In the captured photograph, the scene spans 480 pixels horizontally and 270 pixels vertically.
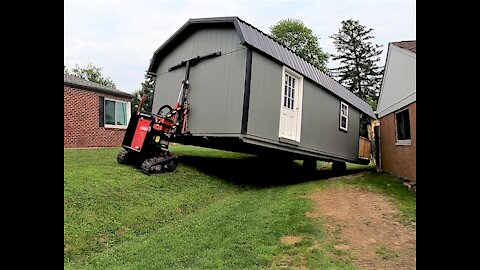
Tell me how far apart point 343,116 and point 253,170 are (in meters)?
4.43

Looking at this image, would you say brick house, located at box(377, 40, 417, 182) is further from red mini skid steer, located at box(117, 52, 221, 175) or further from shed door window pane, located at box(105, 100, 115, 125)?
shed door window pane, located at box(105, 100, 115, 125)

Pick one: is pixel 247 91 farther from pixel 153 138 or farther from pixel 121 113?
pixel 121 113

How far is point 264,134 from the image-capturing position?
31.7 feet

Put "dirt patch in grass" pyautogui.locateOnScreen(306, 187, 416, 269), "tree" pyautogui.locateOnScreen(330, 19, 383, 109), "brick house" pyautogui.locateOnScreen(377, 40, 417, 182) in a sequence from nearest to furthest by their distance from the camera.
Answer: "dirt patch in grass" pyautogui.locateOnScreen(306, 187, 416, 269), "brick house" pyautogui.locateOnScreen(377, 40, 417, 182), "tree" pyautogui.locateOnScreen(330, 19, 383, 109)

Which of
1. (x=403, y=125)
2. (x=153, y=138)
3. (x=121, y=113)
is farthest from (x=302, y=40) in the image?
(x=153, y=138)

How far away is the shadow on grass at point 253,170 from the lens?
37.8 ft

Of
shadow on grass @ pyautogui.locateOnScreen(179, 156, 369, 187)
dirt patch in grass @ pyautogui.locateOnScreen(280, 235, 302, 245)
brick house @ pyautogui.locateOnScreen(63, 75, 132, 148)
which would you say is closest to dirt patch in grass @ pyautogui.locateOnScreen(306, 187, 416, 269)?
dirt patch in grass @ pyautogui.locateOnScreen(280, 235, 302, 245)

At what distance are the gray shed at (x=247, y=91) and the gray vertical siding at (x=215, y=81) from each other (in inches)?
1.0

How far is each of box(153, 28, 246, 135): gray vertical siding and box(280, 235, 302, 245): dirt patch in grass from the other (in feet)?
12.3

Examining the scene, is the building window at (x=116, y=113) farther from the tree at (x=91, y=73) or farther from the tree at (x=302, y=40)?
the tree at (x=91, y=73)

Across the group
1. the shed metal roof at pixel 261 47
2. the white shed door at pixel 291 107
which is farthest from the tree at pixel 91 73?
the white shed door at pixel 291 107

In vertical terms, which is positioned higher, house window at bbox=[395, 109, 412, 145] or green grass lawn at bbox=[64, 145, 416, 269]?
house window at bbox=[395, 109, 412, 145]

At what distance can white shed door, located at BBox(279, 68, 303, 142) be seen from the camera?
1041cm
